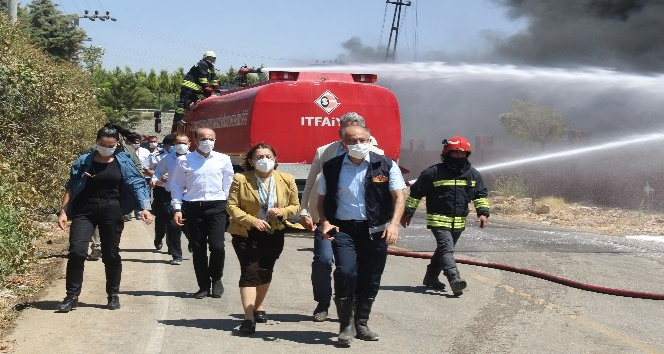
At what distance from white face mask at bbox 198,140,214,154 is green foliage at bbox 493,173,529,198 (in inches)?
794

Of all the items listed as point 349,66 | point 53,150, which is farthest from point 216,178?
point 349,66

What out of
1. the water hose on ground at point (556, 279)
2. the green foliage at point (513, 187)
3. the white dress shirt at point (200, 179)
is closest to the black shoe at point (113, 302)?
the white dress shirt at point (200, 179)

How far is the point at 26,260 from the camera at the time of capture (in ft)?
35.2

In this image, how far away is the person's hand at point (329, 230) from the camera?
305 inches

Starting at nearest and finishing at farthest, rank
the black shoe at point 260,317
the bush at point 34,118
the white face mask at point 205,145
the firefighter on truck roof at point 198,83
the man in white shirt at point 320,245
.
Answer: the man in white shirt at point 320,245 → the black shoe at point 260,317 → the white face mask at point 205,145 → the bush at point 34,118 → the firefighter on truck roof at point 198,83

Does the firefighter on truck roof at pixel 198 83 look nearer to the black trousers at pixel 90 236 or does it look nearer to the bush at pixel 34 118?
the bush at pixel 34 118

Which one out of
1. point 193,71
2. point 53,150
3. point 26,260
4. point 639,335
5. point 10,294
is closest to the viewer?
point 639,335

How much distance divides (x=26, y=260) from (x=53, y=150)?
680 centimetres

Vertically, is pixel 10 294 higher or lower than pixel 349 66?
lower

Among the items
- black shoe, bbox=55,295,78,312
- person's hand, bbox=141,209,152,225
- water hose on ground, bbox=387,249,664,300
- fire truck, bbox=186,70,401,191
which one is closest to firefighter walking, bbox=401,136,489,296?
water hose on ground, bbox=387,249,664,300

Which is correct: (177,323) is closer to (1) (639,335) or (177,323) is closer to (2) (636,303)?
(1) (639,335)

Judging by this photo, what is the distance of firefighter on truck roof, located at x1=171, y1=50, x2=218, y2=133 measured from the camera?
21.1 metres

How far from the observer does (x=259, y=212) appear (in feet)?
27.7

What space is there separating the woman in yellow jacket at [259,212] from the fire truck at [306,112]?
28.6 feet
